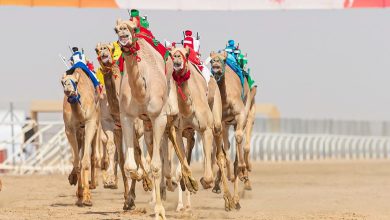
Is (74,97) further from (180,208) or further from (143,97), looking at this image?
(143,97)

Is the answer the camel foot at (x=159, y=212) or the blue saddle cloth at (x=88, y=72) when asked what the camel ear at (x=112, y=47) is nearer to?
the camel foot at (x=159, y=212)

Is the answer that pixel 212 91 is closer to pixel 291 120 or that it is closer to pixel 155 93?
pixel 155 93

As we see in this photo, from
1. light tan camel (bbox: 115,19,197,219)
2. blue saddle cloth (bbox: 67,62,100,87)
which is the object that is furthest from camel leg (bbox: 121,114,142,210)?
blue saddle cloth (bbox: 67,62,100,87)

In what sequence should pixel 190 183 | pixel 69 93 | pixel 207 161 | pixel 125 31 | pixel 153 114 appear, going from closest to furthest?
pixel 125 31 → pixel 153 114 → pixel 190 183 → pixel 207 161 → pixel 69 93

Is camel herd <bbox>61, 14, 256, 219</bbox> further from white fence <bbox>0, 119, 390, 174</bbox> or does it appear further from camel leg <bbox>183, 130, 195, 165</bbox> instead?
white fence <bbox>0, 119, 390, 174</bbox>

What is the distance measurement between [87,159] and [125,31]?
4.85m

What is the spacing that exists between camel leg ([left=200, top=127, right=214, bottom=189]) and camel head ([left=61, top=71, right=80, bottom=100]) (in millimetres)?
2703

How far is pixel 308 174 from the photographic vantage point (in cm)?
3228

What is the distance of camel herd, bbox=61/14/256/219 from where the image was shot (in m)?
13.7

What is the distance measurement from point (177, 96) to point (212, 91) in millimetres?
1535

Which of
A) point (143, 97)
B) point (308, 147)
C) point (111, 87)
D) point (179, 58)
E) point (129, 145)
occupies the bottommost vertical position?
point (129, 145)

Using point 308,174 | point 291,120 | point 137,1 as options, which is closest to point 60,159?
point 137,1

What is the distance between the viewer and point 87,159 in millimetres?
17672

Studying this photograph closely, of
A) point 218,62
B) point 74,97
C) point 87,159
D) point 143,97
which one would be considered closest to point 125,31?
point 143,97
